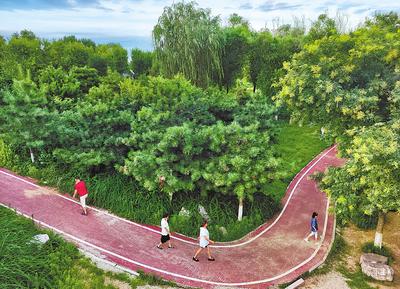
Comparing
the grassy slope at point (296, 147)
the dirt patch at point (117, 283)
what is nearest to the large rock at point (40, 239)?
the dirt patch at point (117, 283)

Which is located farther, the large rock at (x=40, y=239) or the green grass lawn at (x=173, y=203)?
the green grass lawn at (x=173, y=203)

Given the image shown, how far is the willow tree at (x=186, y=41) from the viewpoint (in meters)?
22.3

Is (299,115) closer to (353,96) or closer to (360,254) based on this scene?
(353,96)

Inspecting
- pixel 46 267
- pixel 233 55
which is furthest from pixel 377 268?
pixel 233 55

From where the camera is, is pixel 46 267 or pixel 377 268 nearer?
pixel 46 267

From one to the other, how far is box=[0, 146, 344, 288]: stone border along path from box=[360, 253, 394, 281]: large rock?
3.92 ft

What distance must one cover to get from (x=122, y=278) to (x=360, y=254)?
301 inches

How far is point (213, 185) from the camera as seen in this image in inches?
474

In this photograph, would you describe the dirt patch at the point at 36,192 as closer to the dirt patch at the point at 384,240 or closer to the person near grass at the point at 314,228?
the person near grass at the point at 314,228

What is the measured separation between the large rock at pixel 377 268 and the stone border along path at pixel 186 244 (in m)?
1.19

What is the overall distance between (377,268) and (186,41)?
54.6ft

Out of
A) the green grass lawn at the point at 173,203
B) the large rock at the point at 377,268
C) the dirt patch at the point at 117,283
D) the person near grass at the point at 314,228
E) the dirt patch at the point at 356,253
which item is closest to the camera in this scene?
the dirt patch at the point at 117,283

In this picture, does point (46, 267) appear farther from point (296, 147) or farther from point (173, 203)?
point (296, 147)

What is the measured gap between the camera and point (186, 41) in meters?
22.2
